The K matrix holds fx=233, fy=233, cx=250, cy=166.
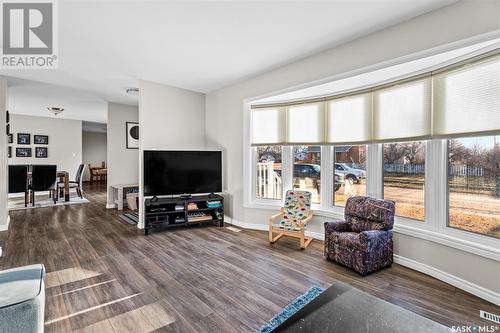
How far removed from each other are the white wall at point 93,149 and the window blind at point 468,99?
12916 millimetres

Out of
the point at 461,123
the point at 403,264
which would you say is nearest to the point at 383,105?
the point at 461,123

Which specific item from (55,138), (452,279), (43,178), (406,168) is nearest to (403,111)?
(406,168)

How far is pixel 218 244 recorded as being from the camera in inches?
142

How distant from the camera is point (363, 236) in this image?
264 cm

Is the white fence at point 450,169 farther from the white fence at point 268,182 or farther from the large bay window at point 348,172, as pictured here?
the white fence at point 268,182

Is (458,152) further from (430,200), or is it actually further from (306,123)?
(306,123)

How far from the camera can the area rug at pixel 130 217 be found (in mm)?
4850

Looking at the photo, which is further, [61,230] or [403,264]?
[61,230]

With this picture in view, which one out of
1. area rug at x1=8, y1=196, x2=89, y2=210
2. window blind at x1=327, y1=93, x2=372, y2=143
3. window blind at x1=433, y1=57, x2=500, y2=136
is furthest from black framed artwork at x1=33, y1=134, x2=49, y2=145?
window blind at x1=433, y1=57, x2=500, y2=136

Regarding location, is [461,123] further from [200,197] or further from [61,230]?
[61,230]

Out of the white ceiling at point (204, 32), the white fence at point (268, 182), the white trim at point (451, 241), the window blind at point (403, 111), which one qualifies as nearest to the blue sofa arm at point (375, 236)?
the white trim at point (451, 241)

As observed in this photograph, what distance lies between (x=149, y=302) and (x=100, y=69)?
3692 millimetres

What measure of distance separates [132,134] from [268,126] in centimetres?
428

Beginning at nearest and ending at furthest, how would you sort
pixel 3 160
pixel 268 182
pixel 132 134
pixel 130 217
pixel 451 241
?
pixel 451 241
pixel 3 160
pixel 268 182
pixel 130 217
pixel 132 134
